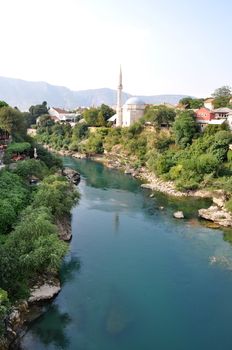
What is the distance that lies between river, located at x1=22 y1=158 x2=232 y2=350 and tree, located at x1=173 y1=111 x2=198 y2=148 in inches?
467

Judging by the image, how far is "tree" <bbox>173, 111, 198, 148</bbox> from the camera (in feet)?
106

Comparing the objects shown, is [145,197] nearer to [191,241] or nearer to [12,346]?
[191,241]

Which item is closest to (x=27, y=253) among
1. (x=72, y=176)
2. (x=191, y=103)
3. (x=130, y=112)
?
(x=72, y=176)

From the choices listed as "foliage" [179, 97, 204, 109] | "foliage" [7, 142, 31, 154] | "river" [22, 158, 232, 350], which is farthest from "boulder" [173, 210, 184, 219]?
"foliage" [179, 97, 204, 109]

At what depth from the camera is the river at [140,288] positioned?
10.5 m

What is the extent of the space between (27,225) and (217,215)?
36.2 feet

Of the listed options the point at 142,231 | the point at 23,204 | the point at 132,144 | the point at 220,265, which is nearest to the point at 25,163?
the point at 23,204

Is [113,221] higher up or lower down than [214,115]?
lower down

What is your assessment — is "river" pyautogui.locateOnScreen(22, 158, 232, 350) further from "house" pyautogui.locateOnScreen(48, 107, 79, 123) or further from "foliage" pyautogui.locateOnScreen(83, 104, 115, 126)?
"house" pyautogui.locateOnScreen(48, 107, 79, 123)

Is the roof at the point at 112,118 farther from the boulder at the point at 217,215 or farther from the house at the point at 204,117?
the boulder at the point at 217,215

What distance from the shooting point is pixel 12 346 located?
379 inches

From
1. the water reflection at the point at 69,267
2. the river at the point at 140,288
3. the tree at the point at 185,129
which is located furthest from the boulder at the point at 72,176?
the water reflection at the point at 69,267

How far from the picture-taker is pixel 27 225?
12.9 meters

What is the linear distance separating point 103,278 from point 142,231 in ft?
17.9
